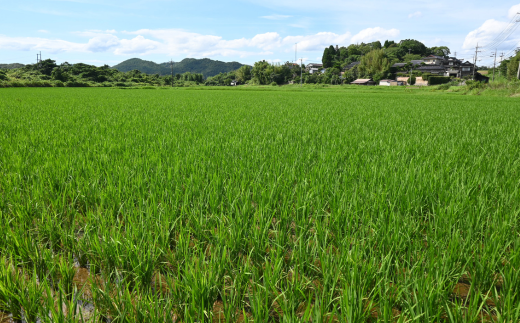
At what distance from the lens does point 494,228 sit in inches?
71.4

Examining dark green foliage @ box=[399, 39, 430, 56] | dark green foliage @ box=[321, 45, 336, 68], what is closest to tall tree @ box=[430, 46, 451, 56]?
dark green foliage @ box=[399, 39, 430, 56]

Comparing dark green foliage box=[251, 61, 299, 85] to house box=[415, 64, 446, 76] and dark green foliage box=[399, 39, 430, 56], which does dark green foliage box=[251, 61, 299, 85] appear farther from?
dark green foliage box=[399, 39, 430, 56]

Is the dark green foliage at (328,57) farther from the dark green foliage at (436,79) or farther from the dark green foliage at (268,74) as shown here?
the dark green foliage at (436,79)

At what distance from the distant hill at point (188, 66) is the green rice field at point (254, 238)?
18488cm

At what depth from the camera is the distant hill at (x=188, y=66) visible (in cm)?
17638

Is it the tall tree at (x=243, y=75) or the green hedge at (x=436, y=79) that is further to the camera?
the tall tree at (x=243, y=75)

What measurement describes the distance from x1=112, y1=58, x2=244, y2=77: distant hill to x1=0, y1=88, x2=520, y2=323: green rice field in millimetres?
184881

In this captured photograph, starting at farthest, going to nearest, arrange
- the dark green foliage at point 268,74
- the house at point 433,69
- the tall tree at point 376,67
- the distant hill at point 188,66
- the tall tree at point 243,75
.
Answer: the distant hill at point 188,66 → the tall tree at point 243,75 → the dark green foliage at point 268,74 → the house at point 433,69 → the tall tree at point 376,67

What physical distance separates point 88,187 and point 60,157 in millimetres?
1191

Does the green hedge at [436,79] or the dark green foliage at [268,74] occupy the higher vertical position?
the dark green foliage at [268,74]

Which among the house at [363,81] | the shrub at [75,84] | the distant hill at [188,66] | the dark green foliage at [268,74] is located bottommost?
the shrub at [75,84]

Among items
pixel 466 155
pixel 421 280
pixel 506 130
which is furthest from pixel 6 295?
pixel 506 130

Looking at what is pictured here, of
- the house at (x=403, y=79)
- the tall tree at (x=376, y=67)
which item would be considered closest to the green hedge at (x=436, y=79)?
the house at (x=403, y=79)

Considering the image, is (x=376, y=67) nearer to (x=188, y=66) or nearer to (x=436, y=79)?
(x=436, y=79)
